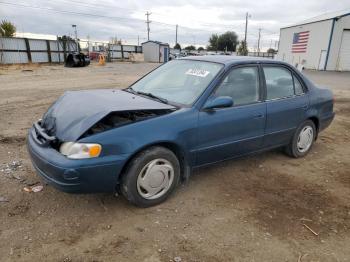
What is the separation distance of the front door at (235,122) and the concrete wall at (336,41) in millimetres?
30851

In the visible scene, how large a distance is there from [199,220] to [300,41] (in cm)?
3760

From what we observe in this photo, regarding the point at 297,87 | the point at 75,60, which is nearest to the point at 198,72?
the point at 297,87

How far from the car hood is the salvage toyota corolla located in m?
0.01

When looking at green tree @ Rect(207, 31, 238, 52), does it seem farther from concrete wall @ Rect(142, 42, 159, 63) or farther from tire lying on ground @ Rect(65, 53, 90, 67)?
tire lying on ground @ Rect(65, 53, 90, 67)

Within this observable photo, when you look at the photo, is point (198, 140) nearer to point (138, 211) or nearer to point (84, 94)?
point (138, 211)

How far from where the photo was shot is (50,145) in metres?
3.19

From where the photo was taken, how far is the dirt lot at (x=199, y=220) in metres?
2.80

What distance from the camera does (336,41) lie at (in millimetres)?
30781

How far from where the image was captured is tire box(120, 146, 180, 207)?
3.23m

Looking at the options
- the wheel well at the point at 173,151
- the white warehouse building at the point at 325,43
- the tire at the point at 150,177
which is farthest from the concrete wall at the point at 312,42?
the tire at the point at 150,177

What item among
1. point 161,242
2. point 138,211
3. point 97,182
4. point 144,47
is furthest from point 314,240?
point 144,47

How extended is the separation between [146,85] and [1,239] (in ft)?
8.42

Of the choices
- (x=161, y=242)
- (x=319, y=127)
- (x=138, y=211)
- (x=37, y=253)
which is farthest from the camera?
(x=319, y=127)

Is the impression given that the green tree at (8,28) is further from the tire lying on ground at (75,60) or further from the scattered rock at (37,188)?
the scattered rock at (37,188)
